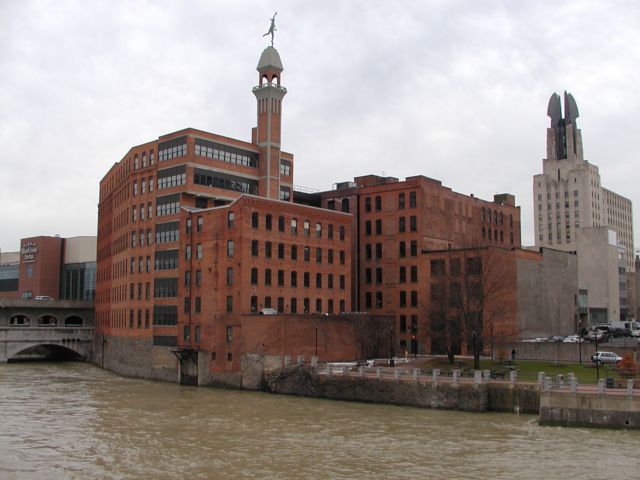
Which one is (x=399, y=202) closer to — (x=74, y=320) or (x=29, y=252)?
(x=74, y=320)

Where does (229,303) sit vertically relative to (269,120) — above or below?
below

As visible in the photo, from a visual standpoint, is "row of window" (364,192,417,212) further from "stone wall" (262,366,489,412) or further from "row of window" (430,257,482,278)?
"stone wall" (262,366,489,412)

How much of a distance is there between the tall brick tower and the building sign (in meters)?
79.5

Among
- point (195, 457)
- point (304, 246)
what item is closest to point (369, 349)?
point (304, 246)

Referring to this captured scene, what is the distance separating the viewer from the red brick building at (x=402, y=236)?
88.7m

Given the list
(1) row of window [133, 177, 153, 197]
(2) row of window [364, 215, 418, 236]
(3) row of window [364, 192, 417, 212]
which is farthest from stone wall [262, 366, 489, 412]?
(3) row of window [364, 192, 417, 212]

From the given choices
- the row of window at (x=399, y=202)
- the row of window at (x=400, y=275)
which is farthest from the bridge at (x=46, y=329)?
the row of window at (x=399, y=202)

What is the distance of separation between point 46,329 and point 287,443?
75.6 meters

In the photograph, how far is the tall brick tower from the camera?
87.3 m

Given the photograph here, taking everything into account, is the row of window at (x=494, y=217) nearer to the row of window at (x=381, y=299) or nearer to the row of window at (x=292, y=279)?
the row of window at (x=381, y=299)

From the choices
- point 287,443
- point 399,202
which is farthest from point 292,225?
point 287,443

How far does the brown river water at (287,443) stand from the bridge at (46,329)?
151ft

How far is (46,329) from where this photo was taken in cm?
10556

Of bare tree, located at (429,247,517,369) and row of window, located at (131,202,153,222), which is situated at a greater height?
row of window, located at (131,202,153,222)
